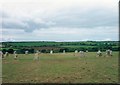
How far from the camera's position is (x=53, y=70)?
2211cm

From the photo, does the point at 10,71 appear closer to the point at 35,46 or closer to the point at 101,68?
the point at 101,68

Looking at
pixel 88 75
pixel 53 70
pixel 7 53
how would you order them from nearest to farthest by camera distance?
pixel 88 75 < pixel 53 70 < pixel 7 53

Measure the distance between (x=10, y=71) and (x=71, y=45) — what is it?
22.6 meters

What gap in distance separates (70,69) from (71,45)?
21419 mm

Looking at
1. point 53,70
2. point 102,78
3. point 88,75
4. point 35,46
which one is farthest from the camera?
point 35,46

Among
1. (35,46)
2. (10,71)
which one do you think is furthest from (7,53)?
(10,71)

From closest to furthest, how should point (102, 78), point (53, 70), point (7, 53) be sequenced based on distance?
point (102, 78) < point (53, 70) < point (7, 53)

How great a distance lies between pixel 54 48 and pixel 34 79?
933 inches

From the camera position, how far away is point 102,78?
59.8 feet

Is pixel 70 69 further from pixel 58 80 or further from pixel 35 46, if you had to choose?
pixel 35 46

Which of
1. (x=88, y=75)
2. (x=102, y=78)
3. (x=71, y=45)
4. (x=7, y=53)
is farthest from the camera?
(x=71, y=45)

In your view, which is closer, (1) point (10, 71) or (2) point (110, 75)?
(2) point (110, 75)

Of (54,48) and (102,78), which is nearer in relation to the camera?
(102,78)

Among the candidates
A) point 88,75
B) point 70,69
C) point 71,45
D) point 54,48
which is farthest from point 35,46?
point 88,75
